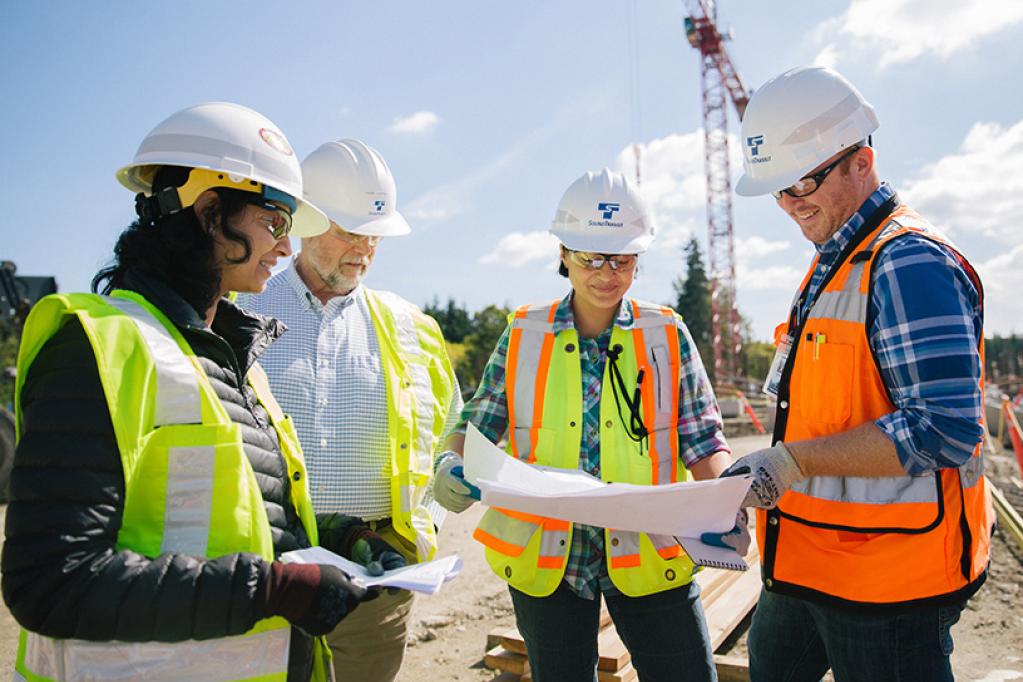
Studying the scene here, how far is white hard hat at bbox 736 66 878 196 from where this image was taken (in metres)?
2.19

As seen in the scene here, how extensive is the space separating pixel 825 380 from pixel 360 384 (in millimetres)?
1752

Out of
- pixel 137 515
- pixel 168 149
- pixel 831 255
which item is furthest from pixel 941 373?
pixel 168 149

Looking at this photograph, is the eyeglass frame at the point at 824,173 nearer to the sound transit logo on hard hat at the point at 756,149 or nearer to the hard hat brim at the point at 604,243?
the sound transit logo on hard hat at the point at 756,149

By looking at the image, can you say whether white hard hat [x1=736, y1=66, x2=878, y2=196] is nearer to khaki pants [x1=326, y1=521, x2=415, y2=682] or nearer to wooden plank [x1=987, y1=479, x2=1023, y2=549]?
khaki pants [x1=326, y1=521, x2=415, y2=682]

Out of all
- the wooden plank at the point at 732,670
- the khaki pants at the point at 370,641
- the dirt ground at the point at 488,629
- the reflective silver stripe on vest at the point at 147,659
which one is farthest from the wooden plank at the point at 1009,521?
the reflective silver stripe on vest at the point at 147,659

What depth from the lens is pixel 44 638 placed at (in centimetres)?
146

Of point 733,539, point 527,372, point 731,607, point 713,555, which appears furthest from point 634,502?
point 731,607

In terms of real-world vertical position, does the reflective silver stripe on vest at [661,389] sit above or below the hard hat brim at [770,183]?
below

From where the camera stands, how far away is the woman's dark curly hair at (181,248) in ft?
5.66

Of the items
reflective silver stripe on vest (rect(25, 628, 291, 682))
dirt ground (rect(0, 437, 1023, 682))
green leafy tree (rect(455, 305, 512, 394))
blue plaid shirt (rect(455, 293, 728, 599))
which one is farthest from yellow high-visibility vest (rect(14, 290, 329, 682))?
green leafy tree (rect(455, 305, 512, 394))

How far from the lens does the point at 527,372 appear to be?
2725 mm

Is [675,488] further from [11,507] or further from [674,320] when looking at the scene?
[11,507]

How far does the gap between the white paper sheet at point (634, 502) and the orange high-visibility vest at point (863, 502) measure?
35cm

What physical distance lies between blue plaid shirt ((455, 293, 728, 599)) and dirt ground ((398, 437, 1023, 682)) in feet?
7.37
